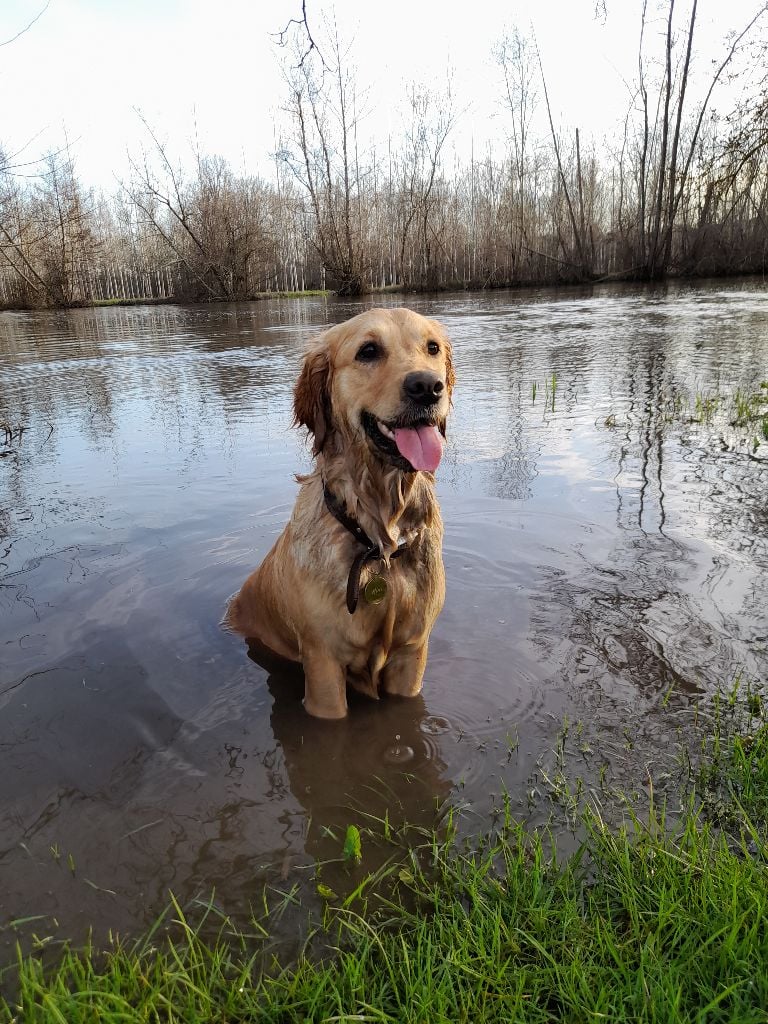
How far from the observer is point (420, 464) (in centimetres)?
281

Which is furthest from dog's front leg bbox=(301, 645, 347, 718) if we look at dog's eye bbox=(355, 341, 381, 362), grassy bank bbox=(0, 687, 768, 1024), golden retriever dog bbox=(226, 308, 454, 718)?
dog's eye bbox=(355, 341, 381, 362)

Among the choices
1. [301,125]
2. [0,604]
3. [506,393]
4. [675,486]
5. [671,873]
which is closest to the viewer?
[671,873]

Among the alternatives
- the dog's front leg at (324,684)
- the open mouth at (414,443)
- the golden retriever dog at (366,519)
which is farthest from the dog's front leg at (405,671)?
the open mouth at (414,443)

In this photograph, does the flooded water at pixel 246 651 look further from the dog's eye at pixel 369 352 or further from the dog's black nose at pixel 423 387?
the dog's eye at pixel 369 352

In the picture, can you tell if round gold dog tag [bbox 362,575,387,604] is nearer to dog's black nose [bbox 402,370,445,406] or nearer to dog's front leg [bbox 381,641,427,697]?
dog's front leg [bbox 381,641,427,697]

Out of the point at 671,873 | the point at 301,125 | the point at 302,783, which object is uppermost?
the point at 301,125

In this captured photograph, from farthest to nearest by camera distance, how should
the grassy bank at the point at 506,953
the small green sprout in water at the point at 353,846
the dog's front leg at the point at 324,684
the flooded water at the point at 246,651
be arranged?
the dog's front leg at the point at 324,684
the flooded water at the point at 246,651
the small green sprout in water at the point at 353,846
the grassy bank at the point at 506,953

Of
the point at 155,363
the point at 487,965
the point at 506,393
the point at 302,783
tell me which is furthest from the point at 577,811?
the point at 155,363

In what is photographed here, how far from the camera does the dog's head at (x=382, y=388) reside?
2809 millimetres

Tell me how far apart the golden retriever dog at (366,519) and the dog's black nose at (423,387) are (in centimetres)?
5

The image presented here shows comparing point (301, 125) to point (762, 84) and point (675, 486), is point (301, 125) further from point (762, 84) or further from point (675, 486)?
point (675, 486)

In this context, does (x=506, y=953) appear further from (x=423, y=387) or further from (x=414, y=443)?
(x=423, y=387)

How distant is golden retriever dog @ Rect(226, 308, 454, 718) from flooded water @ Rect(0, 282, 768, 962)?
34cm

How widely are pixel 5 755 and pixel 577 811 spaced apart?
2.44 metres
